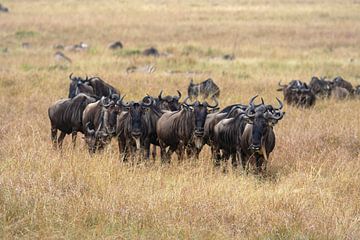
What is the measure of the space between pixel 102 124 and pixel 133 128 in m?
0.62

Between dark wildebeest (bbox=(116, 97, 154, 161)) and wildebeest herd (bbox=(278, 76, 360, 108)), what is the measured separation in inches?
238

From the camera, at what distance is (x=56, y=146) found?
10789 mm

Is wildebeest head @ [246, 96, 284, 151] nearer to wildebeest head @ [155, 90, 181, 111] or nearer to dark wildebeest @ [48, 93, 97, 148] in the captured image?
wildebeest head @ [155, 90, 181, 111]

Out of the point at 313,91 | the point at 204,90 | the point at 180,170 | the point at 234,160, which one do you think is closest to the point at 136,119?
the point at 180,170

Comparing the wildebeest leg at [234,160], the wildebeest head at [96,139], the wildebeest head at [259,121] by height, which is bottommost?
the wildebeest leg at [234,160]

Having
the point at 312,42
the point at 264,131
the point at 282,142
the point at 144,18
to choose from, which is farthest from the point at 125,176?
the point at 144,18

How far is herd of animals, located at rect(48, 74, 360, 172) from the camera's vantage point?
9047 millimetres

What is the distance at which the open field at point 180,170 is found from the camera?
6145 mm

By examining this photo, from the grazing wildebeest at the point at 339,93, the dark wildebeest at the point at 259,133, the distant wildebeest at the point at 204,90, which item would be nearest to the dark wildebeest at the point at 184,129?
the dark wildebeest at the point at 259,133

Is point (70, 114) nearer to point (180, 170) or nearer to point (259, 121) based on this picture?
point (180, 170)

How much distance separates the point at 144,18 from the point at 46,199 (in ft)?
129

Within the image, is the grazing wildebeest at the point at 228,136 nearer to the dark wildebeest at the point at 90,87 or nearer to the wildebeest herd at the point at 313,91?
the dark wildebeest at the point at 90,87

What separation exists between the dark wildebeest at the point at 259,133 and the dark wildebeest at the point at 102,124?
2.13m

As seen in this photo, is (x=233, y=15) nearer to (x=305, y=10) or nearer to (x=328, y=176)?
(x=305, y=10)
